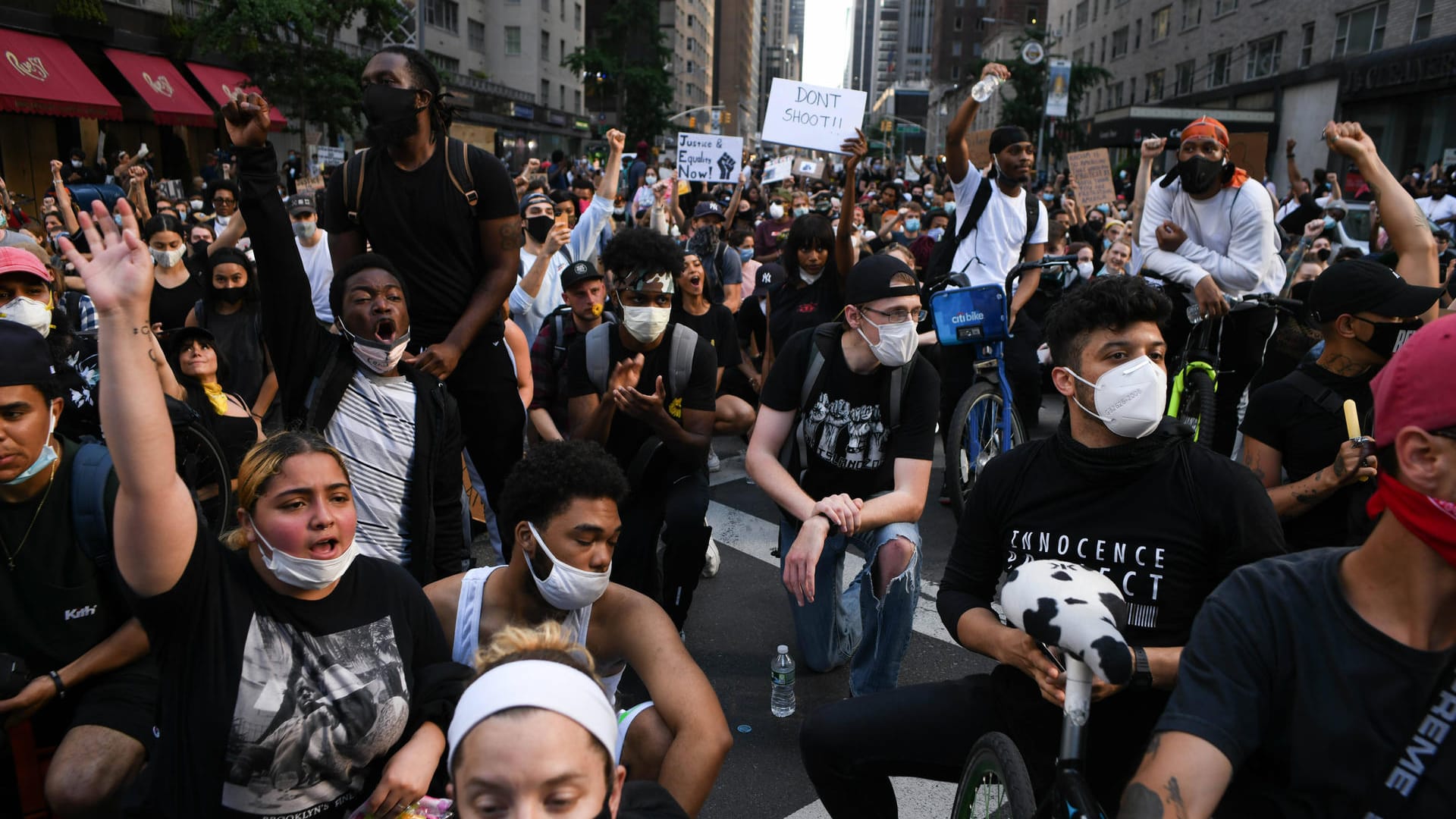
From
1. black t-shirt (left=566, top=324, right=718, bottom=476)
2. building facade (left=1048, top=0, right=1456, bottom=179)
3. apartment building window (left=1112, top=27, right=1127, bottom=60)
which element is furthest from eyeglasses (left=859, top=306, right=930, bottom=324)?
apartment building window (left=1112, top=27, right=1127, bottom=60)

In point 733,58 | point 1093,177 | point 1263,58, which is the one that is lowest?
point 1093,177

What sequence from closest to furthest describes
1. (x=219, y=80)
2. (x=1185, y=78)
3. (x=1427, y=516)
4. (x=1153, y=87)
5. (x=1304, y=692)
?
(x=1427, y=516) → (x=1304, y=692) → (x=219, y=80) → (x=1185, y=78) → (x=1153, y=87)

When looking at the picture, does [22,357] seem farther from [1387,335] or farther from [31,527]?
[1387,335]

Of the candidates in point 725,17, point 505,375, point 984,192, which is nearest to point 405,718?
point 505,375

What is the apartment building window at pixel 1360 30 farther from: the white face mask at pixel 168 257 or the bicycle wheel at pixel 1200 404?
the white face mask at pixel 168 257

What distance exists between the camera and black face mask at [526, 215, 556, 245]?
309 inches

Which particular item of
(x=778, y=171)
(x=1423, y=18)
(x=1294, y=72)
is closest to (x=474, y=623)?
(x=778, y=171)

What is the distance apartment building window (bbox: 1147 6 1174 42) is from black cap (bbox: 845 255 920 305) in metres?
48.8

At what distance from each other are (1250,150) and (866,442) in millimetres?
9417

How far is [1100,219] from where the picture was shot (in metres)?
15.0

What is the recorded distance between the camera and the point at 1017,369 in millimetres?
6324

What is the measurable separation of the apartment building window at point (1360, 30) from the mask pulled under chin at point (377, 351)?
3431 cm

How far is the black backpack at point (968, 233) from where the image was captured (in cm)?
643

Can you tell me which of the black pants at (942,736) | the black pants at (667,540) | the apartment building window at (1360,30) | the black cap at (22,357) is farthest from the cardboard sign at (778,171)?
the apartment building window at (1360,30)
